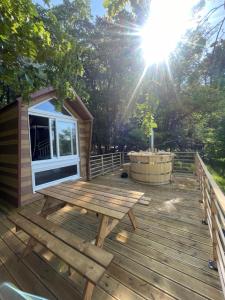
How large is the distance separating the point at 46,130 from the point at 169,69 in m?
7.20

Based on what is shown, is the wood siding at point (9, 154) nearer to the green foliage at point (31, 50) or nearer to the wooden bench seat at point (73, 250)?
the green foliage at point (31, 50)

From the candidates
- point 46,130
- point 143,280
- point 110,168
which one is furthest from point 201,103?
point 143,280

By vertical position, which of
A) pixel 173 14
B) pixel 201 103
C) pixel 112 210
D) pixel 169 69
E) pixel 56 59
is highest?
pixel 169 69

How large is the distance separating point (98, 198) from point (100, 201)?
116mm

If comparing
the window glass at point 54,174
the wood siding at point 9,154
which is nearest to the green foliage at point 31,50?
the wood siding at point 9,154

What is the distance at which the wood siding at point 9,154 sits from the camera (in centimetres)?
395

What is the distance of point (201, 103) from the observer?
9.53 meters

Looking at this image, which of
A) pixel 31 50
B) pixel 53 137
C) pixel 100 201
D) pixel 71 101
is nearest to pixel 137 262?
pixel 100 201

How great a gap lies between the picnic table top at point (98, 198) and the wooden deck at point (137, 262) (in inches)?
26.4

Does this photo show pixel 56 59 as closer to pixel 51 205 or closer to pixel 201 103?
pixel 51 205

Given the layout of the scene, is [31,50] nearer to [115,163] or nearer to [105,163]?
[105,163]

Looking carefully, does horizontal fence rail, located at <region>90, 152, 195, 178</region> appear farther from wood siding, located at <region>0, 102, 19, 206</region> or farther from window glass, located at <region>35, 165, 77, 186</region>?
wood siding, located at <region>0, 102, 19, 206</region>

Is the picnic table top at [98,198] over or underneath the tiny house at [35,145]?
underneath

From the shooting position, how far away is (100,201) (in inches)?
94.1
